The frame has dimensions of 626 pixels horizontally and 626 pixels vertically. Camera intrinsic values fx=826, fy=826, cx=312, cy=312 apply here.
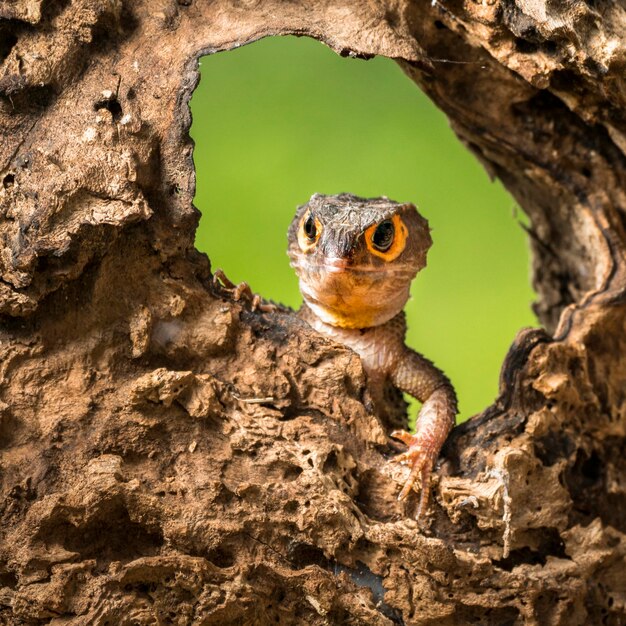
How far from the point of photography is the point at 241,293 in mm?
3367

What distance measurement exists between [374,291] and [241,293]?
0.64 m

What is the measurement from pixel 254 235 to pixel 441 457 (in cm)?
335

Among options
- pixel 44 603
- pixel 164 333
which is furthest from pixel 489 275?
pixel 44 603

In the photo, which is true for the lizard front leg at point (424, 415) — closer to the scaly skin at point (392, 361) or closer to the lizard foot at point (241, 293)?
the scaly skin at point (392, 361)

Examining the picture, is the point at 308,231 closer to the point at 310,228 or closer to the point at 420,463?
the point at 310,228

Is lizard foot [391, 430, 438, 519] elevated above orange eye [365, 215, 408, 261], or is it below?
below

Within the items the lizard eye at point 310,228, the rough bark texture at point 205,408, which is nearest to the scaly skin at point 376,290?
the lizard eye at point 310,228

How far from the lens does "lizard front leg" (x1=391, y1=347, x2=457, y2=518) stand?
3131 millimetres

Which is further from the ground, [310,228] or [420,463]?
[310,228]

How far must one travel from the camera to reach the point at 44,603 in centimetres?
255

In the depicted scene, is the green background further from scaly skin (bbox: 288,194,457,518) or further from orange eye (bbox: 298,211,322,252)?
orange eye (bbox: 298,211,322,252)

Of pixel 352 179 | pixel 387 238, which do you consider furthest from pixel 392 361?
pixel 352 179

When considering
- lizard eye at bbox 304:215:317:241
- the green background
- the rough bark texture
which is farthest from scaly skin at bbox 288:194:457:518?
the green background

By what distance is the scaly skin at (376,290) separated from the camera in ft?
11.2
